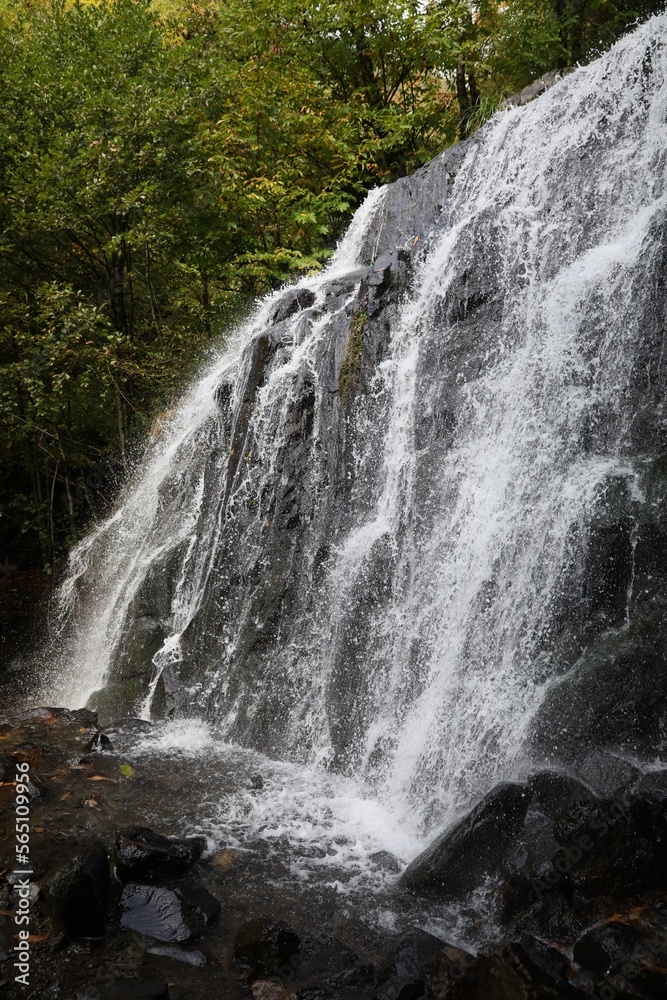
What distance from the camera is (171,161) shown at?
12578mm

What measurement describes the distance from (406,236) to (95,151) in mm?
5422

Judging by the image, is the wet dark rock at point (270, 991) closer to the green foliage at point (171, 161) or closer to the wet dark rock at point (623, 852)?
the wet dark rock at point (623, 852)

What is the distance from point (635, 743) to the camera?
5039 mm

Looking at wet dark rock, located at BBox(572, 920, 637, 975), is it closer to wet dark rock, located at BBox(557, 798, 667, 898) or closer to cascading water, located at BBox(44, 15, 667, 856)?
wet dark rock, located at BBox(557, 798, 667, 898)

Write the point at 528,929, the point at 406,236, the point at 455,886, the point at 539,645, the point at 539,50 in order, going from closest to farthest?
the point at 528,929 < the point at 455,886 < the point at 539,645 < the point at 406,236 < the point at 539,50

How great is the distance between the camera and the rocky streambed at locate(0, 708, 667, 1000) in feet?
11.9

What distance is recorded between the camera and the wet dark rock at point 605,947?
11.7ft

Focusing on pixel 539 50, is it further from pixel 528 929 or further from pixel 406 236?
pixel 528 929

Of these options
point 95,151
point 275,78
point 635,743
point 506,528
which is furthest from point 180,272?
→ point 635,743

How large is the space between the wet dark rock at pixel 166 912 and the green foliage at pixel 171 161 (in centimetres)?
917

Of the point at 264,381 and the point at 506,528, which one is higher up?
the point at 264,381

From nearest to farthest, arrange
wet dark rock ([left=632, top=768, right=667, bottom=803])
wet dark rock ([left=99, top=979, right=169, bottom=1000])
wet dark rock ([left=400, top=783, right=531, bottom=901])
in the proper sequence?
wet dark rock ([left=99, top=979, right=169, bottom=1000])
wet dark rock ([left=632, top=768, right=667, bottom=803])
wet dark rock ([left=400, top=783, right=531, bottom=901])

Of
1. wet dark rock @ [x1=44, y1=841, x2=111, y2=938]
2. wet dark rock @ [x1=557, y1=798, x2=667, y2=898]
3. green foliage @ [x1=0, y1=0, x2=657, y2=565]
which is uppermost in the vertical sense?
green foliage @ [x1=0, y1=0, x2=657, y2=565]

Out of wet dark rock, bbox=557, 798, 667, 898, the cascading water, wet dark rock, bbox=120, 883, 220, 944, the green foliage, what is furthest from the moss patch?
wet dark rock, bbox=120, 883, 220, 944
